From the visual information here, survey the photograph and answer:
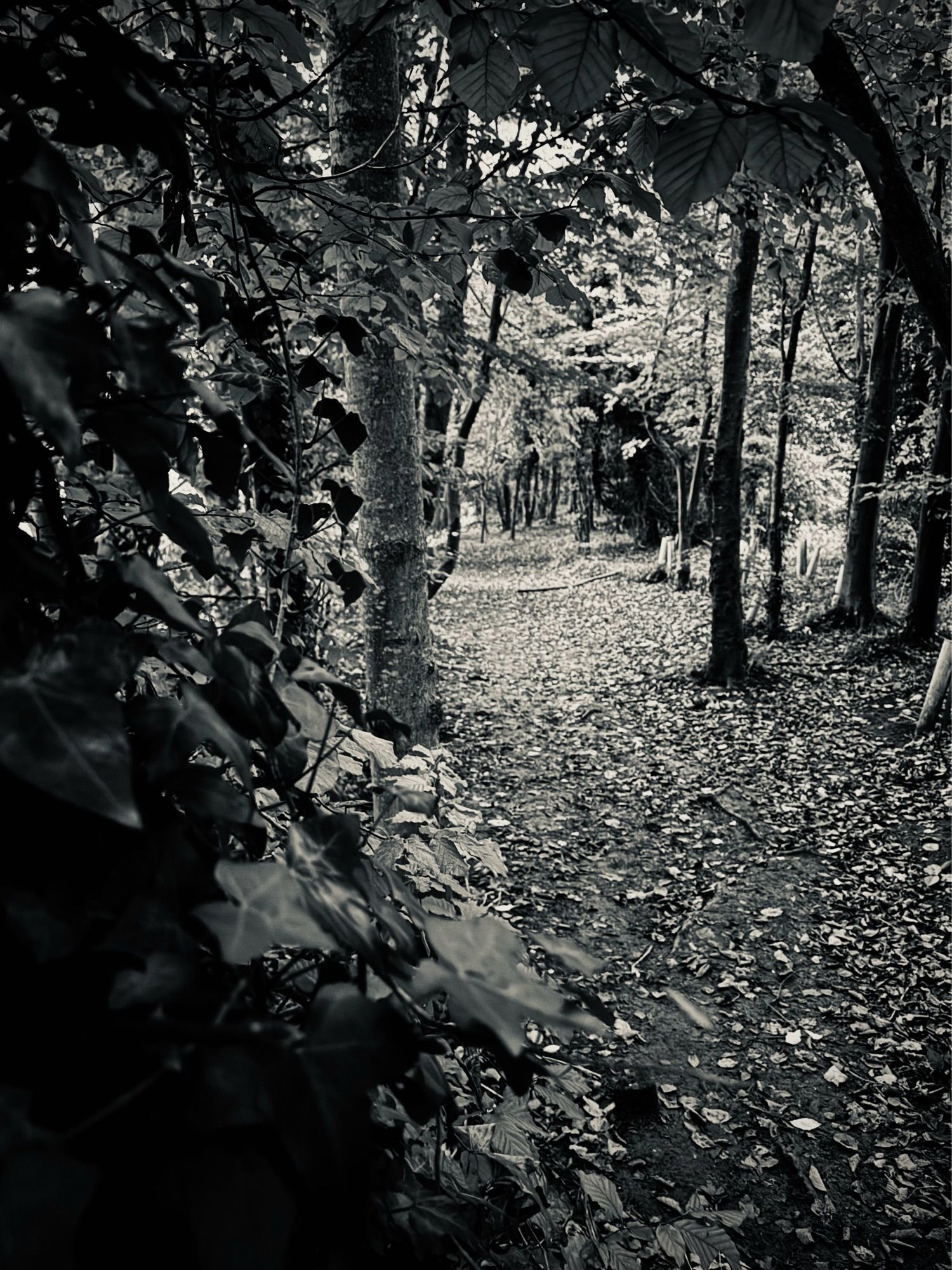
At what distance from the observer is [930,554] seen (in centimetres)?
927

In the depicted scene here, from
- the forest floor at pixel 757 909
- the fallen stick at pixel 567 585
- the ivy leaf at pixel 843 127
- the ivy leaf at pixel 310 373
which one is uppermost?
the ivy leaf at pixel 843 127

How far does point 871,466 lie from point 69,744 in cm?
1151

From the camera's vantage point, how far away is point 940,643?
30.1ft

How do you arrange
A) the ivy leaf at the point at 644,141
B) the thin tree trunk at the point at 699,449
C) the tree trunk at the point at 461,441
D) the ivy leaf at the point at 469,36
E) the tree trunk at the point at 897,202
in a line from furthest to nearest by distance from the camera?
1. the thin tree trunk at the point at 699,449
2. the tree trunk at the point at 461,441
3. the tree trunk at the point at 897,202
4. the ivy leaf at the point at 644,141
5. the ivy leaf at the point at 469,36

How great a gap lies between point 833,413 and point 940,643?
15.5ft

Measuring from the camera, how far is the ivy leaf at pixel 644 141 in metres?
1.36

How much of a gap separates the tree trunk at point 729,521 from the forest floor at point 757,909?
436 millimetres

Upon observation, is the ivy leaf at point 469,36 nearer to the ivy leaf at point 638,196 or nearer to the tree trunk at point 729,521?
the ivy leaf at point 638,196

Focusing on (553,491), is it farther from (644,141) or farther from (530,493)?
(644,141)

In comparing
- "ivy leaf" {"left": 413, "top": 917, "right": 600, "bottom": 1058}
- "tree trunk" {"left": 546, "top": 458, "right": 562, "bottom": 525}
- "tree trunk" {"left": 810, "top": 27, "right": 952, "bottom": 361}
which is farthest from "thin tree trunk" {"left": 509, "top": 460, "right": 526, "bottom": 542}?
"ivy leaf" {"left": 413, "top": 917, "right": 600, "bottom": 1058}

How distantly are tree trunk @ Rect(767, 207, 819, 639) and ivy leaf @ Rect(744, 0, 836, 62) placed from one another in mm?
9966

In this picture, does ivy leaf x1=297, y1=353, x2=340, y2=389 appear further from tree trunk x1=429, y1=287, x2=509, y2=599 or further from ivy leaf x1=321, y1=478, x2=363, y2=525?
tree trunk x1=429, y1=287, x2=509, y2=599

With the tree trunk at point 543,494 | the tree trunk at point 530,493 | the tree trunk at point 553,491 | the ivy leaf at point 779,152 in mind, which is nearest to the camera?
the ivy leaf at point 779,152

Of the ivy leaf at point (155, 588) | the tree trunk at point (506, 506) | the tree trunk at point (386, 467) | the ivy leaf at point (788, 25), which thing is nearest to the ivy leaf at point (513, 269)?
the ivy leaf at point (788, 25)
